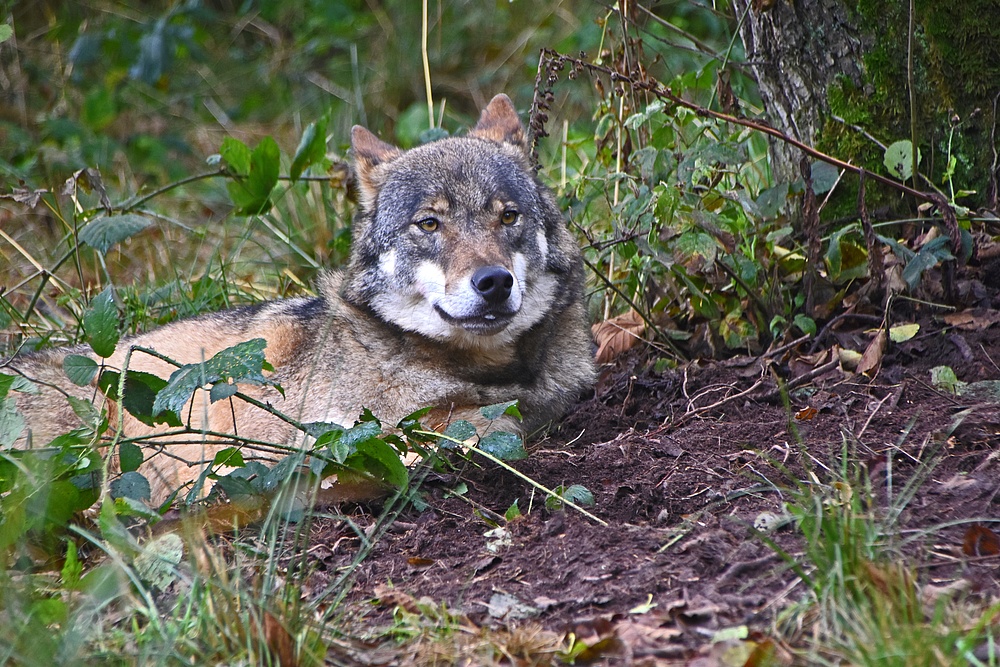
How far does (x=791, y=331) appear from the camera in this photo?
14.5 ft

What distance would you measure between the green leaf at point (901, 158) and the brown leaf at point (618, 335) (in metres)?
1.55

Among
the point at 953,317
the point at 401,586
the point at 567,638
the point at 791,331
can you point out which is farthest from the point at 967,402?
the point at 401,586

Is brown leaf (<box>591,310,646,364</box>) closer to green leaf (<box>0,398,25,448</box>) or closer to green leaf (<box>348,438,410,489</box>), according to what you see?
green leaf (<box>348,438,410,489</box>)

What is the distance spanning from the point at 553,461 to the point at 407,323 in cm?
111

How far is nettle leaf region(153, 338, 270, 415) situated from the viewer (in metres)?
3.02

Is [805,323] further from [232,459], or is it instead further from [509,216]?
[232,459]

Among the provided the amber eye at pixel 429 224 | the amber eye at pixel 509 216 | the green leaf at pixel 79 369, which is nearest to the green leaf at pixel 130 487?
the green leaf at pixel 79 369

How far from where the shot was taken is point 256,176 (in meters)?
5.07

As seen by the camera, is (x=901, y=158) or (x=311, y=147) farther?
(x=311, y=147)

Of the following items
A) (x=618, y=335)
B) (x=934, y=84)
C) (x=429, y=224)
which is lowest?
(x=618, y=335)

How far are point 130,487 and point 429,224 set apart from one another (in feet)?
6.28

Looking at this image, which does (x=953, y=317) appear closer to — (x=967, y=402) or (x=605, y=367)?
(x=967, y=402)

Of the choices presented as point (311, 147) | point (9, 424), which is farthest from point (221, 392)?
Answer: point (311, 147)

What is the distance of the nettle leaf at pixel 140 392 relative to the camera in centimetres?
320
